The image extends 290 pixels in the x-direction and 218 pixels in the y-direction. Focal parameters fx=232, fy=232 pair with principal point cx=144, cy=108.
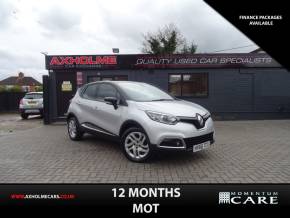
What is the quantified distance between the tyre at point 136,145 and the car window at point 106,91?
3.20 ft

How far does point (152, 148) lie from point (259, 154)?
2613 mm

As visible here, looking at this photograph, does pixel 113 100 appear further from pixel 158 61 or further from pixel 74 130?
pixel 158 61

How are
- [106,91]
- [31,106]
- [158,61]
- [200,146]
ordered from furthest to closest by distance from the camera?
[31,106], [158,61], [106,91], [200,146]

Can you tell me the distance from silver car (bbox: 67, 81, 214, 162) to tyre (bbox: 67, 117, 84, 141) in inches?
26.5

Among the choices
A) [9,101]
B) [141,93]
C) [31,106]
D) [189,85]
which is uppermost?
[189,85]

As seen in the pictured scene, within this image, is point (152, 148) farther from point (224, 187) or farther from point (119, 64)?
point (119, 64)

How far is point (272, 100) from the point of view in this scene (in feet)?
38.8

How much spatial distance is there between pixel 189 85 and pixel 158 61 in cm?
204

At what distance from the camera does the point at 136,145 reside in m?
4.64

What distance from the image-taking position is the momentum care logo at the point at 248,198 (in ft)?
9.17

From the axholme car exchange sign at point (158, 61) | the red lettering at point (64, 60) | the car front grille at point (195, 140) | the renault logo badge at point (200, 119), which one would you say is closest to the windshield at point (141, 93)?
the renault logo badge at point (200, 119)

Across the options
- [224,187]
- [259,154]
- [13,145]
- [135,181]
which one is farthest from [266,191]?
[13,145]

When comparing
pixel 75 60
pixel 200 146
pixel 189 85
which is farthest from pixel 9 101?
pixel 200 146

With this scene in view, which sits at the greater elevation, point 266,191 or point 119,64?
point 119,64
